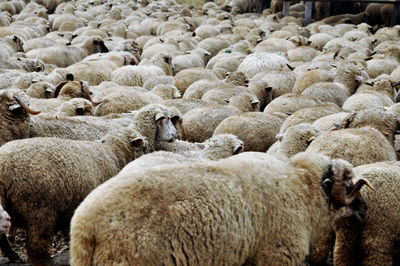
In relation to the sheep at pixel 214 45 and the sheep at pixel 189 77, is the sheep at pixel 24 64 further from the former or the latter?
the sheep at pixel 214 45

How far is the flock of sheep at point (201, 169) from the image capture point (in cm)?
287

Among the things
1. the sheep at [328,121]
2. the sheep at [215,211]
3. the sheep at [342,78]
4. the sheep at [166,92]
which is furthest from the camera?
the sheep at [342,78]

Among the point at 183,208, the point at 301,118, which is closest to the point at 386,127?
the point at 301,118

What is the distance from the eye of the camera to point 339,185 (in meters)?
3.45

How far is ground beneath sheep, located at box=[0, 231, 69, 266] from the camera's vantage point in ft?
15.1

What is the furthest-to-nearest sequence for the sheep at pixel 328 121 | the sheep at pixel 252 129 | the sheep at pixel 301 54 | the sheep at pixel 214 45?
the sheep at pixel 214 45 < the sheep at pixel 301 54 < the sheep at pixel 252 129 < the sheep at pixel 328 121

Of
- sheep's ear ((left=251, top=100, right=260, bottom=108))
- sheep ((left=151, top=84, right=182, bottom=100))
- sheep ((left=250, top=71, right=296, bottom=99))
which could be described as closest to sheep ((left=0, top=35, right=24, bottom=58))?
sheep ((left=151, top=84, right=182, bottom=100))

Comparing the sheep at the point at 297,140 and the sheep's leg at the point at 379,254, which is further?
the sheep at the point at 297,140

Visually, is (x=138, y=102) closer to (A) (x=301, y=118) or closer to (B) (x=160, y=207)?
(A) (x=301, y=118)

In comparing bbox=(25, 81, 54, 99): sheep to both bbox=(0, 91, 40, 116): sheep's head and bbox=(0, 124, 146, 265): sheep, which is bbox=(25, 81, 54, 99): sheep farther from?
bbox=(0, 124, 146, 265): sheep

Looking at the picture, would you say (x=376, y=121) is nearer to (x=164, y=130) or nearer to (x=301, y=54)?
(x=164, y=130)

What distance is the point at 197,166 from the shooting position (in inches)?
129

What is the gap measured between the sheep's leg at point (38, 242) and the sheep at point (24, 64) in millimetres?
7549

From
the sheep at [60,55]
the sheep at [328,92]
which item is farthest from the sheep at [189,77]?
the sheep at [60,55]
